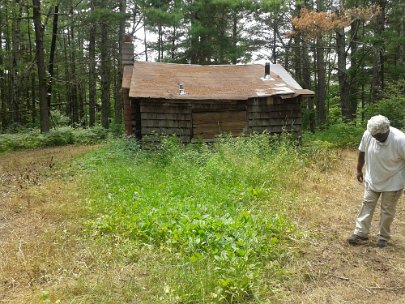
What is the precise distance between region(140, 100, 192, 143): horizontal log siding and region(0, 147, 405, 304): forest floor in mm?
5363

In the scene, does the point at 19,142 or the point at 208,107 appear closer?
the point at 208,107

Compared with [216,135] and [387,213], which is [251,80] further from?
[387,213]

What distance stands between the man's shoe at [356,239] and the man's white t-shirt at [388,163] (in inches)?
29.3

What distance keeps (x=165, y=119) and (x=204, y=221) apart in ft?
28.1

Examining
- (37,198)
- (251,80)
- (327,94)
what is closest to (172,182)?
(37,198)

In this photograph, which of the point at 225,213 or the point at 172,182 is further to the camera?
the point at 172,182

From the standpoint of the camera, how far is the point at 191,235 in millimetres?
4777

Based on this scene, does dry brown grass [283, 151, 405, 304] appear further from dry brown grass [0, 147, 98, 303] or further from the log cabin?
the log cabin

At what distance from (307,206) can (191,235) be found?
9.04ft

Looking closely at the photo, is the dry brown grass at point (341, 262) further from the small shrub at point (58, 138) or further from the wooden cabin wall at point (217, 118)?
→ the small shrub at point (58, 138)

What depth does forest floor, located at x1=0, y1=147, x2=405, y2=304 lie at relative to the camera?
3871 mm

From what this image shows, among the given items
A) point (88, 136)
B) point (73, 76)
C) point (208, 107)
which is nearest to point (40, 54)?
point (88, 136)

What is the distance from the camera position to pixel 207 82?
14930 millimetres

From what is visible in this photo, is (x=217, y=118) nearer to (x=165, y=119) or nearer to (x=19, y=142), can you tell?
(x=165, y=119)
